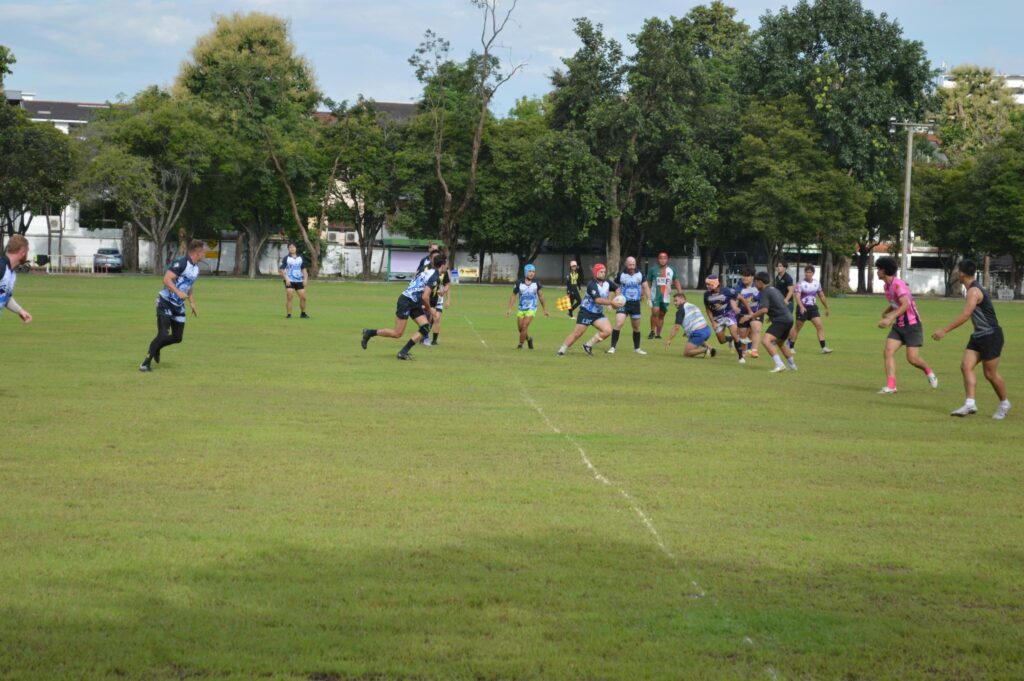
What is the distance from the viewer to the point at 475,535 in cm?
791

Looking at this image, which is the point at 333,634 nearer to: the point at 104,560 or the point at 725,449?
the point at 104,560

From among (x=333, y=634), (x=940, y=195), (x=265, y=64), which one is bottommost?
(x=333, y=634)

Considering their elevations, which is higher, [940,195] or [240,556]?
[940,195]

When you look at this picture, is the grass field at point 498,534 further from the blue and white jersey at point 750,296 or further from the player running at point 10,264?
the blue and white jersey at point 750,296

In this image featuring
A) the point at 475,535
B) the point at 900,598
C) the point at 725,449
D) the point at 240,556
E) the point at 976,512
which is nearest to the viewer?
the point at 900,598

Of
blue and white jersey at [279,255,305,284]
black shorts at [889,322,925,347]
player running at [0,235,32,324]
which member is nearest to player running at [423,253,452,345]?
Answer: blue and white jersey at [279,255,305,284]

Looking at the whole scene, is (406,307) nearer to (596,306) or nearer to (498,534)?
(596,306)

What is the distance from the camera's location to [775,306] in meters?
22.2

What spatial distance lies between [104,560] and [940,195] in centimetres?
8509

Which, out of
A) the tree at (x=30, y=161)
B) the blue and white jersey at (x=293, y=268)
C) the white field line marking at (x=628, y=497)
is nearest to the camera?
the white field line marking at (x=628, y=497)

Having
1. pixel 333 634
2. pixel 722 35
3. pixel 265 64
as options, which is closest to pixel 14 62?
pixel 265 64

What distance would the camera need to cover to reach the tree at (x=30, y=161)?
6391 centimetres

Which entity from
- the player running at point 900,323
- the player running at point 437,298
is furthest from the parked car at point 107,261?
the player running at point 900,323

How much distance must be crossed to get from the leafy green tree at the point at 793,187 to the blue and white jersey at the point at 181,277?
54805mm
